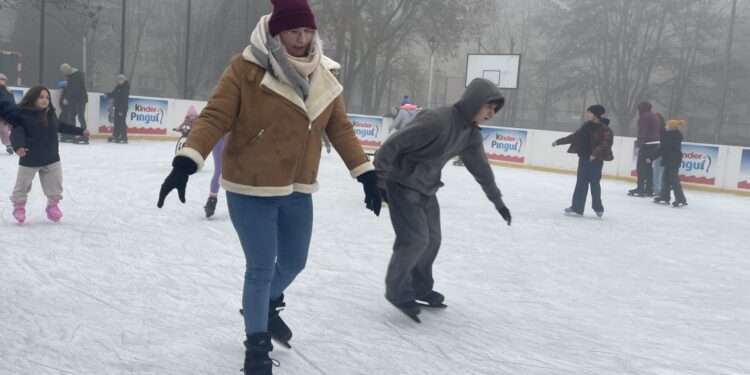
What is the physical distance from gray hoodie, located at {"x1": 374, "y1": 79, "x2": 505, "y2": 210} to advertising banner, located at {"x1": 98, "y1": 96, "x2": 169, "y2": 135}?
1447 centimetres

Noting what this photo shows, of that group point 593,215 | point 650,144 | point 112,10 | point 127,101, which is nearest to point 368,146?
point 127,101

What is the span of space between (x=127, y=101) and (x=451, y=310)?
13.9 m

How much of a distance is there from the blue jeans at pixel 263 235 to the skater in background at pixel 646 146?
11248mm

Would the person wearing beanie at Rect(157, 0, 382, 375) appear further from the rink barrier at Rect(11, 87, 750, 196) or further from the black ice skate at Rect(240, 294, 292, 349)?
the rink barrier at Rect(11, 87, 750, 196)

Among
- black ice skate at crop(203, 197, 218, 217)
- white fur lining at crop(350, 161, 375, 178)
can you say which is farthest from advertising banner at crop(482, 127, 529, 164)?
white fur lining at crop(350, 161, 375, 178)

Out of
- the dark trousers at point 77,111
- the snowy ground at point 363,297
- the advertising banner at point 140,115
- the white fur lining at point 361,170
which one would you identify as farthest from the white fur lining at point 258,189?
the advertising banner at point 140,115

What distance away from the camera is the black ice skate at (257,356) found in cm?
293

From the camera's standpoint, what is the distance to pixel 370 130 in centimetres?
2138

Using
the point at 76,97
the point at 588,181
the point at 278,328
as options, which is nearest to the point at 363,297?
the point at 278,328

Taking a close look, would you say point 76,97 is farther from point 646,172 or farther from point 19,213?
point 646,172

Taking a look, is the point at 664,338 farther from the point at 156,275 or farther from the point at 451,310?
the point at 156,275

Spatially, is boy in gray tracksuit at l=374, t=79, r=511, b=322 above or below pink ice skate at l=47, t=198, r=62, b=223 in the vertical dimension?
above

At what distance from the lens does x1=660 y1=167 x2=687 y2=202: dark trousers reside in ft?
39.1

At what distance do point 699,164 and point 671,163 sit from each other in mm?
4262
